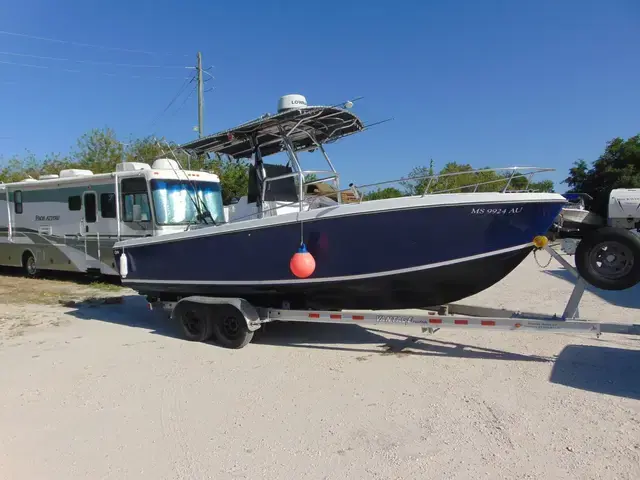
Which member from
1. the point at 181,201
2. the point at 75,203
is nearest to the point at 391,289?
the point at 181,201

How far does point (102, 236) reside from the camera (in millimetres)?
10195

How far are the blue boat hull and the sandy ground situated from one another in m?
0.71

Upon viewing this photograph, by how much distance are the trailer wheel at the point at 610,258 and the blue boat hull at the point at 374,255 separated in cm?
55

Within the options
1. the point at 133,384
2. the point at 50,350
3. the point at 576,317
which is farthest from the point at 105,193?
the point at 576,317

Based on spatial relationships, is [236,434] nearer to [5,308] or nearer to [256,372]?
[256,372]

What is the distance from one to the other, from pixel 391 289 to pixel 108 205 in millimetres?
7346

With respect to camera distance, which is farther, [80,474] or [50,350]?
[50,350]

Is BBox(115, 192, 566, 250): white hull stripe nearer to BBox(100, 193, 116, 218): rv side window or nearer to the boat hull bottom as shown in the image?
the boat hull bottom

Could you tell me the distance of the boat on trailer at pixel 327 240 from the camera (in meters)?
4.52

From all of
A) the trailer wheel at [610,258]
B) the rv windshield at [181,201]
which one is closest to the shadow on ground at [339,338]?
the trailer wheel at [610,258]

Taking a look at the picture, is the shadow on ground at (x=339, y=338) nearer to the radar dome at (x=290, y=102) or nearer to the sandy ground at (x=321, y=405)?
the sandy ground at (x=321, y=405)

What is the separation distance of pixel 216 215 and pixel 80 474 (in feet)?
22.3

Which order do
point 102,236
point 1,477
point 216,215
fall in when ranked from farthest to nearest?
point 102,236 < point 216,215 < point 1,477

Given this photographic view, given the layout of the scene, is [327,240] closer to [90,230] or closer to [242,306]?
[242,306]
